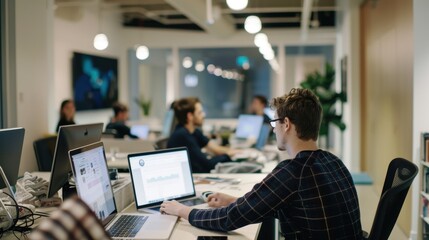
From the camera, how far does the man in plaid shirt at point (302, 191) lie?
77.0 inches

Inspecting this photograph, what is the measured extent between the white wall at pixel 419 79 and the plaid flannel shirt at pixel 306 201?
2.47 metres

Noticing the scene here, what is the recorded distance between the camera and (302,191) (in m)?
1.96

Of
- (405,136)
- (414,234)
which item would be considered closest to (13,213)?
(414,234)

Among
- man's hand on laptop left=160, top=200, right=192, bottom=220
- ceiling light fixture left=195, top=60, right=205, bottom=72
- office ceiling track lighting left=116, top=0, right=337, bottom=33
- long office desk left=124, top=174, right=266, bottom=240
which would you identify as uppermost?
office ceiling track lighting left=116, top=0, right=337, bottom=33

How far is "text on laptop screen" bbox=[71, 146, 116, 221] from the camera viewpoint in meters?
2.03

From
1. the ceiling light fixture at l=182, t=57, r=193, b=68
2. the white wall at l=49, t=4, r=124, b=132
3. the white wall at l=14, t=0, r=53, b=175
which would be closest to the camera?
the white wall at l=14, t=0, r=53, b=175

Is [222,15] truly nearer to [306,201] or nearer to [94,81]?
[94,81]

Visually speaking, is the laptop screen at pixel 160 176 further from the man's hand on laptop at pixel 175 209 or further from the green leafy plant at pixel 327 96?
the green leafy plant at pixel 327 96

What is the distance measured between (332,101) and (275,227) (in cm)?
477

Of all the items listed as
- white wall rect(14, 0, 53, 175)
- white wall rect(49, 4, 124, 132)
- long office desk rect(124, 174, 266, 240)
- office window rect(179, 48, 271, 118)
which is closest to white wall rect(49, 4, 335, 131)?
white wall rect(49, 4, 124, 132)

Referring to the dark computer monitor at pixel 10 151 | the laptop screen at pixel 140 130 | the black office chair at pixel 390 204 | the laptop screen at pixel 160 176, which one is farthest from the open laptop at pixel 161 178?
the laptop screen at pixel 140 130

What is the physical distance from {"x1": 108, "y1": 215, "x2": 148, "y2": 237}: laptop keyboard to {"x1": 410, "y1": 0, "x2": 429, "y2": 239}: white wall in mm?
2758

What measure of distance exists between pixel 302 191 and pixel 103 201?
0.92m

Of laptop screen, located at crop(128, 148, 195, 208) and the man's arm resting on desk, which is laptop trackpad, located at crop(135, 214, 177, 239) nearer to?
the man's arm resting on desk
